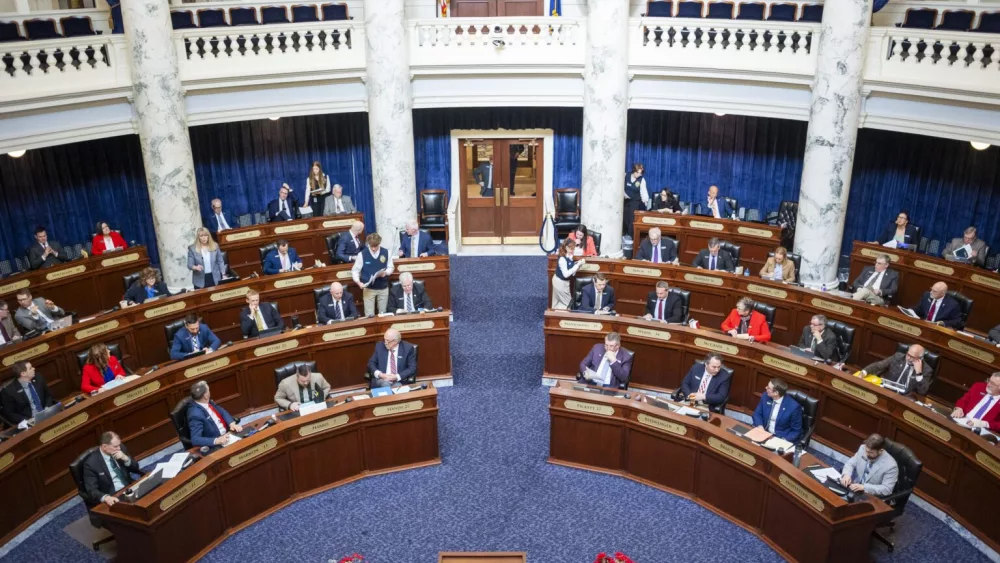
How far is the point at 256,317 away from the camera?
969cm

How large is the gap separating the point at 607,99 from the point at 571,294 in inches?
125

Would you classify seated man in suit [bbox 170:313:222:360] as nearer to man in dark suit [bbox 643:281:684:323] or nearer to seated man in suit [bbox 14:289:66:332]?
seated man in suit [bbox 14:289:66:332]

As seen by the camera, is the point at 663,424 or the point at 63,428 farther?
the point at 663,424

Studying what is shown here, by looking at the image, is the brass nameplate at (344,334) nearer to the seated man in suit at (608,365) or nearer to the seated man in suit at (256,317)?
the seated man in suit at (256,317)

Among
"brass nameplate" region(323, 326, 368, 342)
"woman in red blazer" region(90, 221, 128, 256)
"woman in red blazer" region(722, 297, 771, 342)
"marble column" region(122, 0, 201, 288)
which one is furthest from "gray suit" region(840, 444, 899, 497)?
"woman in red blazer" region(90, 221, 128, 256)

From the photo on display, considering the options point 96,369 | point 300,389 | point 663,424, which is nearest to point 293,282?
point 300,389

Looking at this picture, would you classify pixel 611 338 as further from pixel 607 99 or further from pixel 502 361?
pixel 607 99

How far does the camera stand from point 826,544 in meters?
6.57

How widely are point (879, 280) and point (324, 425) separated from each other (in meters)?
6.98

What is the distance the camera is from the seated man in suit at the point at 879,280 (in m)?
10.1

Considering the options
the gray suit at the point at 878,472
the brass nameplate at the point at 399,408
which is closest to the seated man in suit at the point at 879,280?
the gray suit at the point at 878,472

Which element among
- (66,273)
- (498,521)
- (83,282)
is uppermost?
(66,273)

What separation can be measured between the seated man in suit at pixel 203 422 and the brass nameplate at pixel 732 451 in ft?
14.0

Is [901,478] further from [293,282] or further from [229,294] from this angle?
[229,294]
